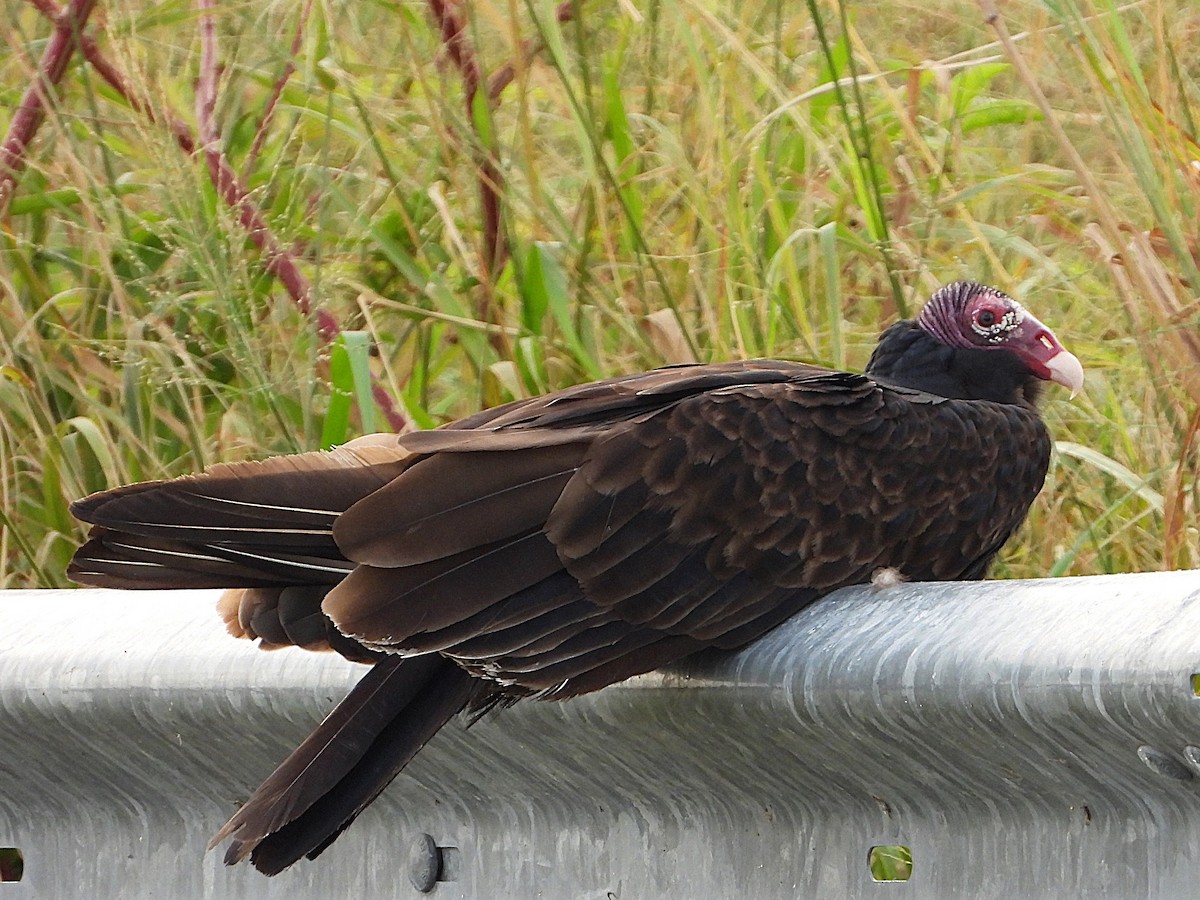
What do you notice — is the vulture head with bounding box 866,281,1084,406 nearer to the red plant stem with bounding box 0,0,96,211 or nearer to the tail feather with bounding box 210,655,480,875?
the tail feather with bounding box 210,655,480,875

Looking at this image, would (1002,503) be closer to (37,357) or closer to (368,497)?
(368,497)

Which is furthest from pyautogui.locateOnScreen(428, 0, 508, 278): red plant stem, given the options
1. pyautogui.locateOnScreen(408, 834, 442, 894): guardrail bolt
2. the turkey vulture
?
pyautogui.locateOnScreen(408, 834, 442, 894): guardrail bolt

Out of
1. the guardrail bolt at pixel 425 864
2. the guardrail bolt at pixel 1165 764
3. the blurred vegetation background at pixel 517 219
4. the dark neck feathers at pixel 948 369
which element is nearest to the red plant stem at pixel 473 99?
the blurred vegetation background at pixel 517 219

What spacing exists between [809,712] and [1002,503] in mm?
873

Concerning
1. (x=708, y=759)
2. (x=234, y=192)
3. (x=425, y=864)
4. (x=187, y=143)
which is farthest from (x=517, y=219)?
(x=708, y=759)

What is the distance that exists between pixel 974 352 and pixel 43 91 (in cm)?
191

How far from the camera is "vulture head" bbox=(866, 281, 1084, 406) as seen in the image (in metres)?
2.85

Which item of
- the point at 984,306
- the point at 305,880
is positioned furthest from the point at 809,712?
the point at 984,306

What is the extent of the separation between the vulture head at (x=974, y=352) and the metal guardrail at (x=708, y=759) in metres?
0.95

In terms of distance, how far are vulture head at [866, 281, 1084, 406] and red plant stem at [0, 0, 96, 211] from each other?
1.76 meters

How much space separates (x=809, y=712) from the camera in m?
1.61

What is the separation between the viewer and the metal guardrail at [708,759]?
1.41m

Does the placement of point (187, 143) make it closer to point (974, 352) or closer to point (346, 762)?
point (974, 352)

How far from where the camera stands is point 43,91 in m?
3.48
